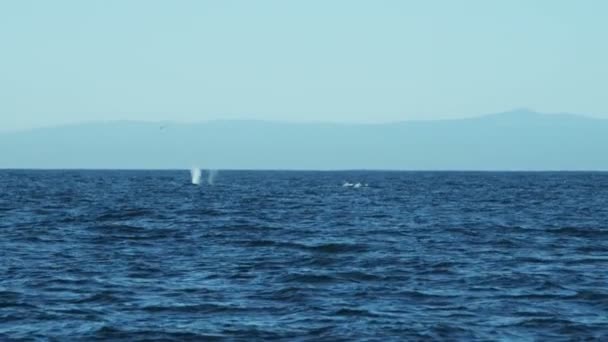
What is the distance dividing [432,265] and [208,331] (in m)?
12.0

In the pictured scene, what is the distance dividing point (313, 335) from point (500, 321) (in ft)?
13.8

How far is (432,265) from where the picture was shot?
30578mm

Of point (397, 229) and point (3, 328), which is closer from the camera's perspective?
point (3, 328)

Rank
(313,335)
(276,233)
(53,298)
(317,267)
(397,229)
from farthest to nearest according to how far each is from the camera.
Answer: (397,229)
(276,233)
(317,267)
(53,298)
(313,335)

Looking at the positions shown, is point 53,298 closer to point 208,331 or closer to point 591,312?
point 208,331

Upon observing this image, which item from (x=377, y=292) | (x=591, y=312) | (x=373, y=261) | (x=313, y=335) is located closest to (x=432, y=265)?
(x=373, y=261)

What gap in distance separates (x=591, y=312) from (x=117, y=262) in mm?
14773

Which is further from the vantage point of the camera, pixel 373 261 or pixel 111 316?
pixel 373 261

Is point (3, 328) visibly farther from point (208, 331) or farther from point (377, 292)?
point (377, 292)

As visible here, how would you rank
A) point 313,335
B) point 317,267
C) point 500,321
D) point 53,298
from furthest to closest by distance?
point 317,267
point 53,298
point 500,321
point 313,335

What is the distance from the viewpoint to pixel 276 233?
4378cm

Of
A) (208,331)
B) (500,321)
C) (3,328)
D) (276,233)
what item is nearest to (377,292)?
(500,321)

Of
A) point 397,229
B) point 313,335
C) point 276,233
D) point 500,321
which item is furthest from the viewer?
point 397,229

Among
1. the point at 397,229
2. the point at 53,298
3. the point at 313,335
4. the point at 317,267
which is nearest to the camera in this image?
the point at 313,335
